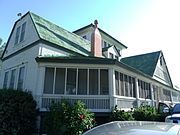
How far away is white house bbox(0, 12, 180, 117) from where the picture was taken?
42.9 ft

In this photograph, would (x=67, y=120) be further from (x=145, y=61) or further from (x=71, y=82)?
(x=145, y=61)

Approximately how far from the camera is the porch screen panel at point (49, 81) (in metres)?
13.8

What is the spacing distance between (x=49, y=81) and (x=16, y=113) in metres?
3.16

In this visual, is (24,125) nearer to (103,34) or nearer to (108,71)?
(108,71)

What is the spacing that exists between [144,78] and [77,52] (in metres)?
6.66

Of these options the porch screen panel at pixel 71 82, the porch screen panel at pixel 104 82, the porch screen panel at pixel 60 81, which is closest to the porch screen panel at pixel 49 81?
the porch screen panel at pixel 60 81

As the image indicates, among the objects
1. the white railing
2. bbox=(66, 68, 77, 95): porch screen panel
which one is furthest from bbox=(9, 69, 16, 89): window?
bbox=(66, 68, 77, 95): porch screen panel

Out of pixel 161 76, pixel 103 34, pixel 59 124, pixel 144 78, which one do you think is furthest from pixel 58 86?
pixel 161 76

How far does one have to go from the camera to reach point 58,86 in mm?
14391

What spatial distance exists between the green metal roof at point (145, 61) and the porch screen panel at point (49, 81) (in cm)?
1354

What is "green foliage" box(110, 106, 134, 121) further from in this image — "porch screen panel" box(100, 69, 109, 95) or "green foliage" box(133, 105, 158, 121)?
"green foliage" box(133, 105, 158, 121)

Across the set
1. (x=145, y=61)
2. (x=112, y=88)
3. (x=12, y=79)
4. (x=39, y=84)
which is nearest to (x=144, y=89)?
(x=112, y=88)

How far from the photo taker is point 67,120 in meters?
10.6

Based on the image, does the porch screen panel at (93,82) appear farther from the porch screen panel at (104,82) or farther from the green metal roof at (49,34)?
the green metal roof at (49,34)
